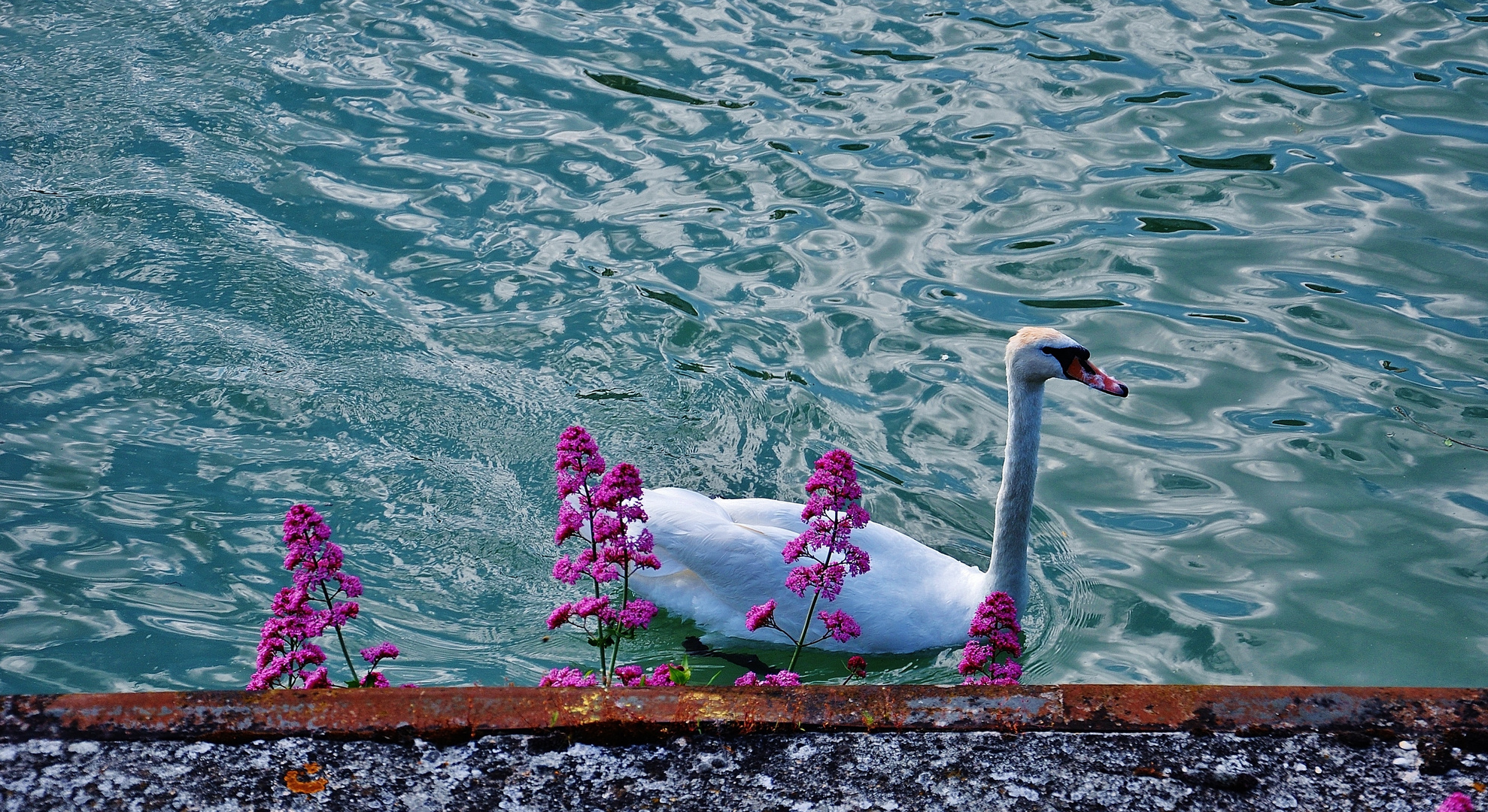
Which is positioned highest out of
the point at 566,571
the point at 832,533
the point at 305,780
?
the point at 832,533

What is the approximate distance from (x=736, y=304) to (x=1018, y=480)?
2674 millimetres

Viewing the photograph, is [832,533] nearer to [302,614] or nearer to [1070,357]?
[302,614]

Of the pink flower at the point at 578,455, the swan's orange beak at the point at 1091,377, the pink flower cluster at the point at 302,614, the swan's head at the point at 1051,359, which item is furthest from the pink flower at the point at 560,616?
the swan's orange beak at the point at 1091,377

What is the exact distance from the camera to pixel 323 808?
2.27 meters

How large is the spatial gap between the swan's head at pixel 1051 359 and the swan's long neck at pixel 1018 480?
0.07 metres

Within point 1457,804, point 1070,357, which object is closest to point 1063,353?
point 1070,357

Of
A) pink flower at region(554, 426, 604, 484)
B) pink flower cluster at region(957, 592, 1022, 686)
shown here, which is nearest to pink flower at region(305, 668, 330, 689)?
pink flower at region(554, 426, 604, 484)

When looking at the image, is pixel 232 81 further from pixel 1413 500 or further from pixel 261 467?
pixel 1413 500

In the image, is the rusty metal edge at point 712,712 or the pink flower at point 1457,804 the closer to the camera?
the pink flower at point 1457,804

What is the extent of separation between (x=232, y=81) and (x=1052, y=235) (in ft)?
19.2

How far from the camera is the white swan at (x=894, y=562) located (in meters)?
4.69

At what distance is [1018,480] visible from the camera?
186 inches

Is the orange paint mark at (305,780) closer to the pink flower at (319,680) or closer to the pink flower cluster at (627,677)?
the pink flower at (319,680)

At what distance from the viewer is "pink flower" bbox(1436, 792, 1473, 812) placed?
220 cm
